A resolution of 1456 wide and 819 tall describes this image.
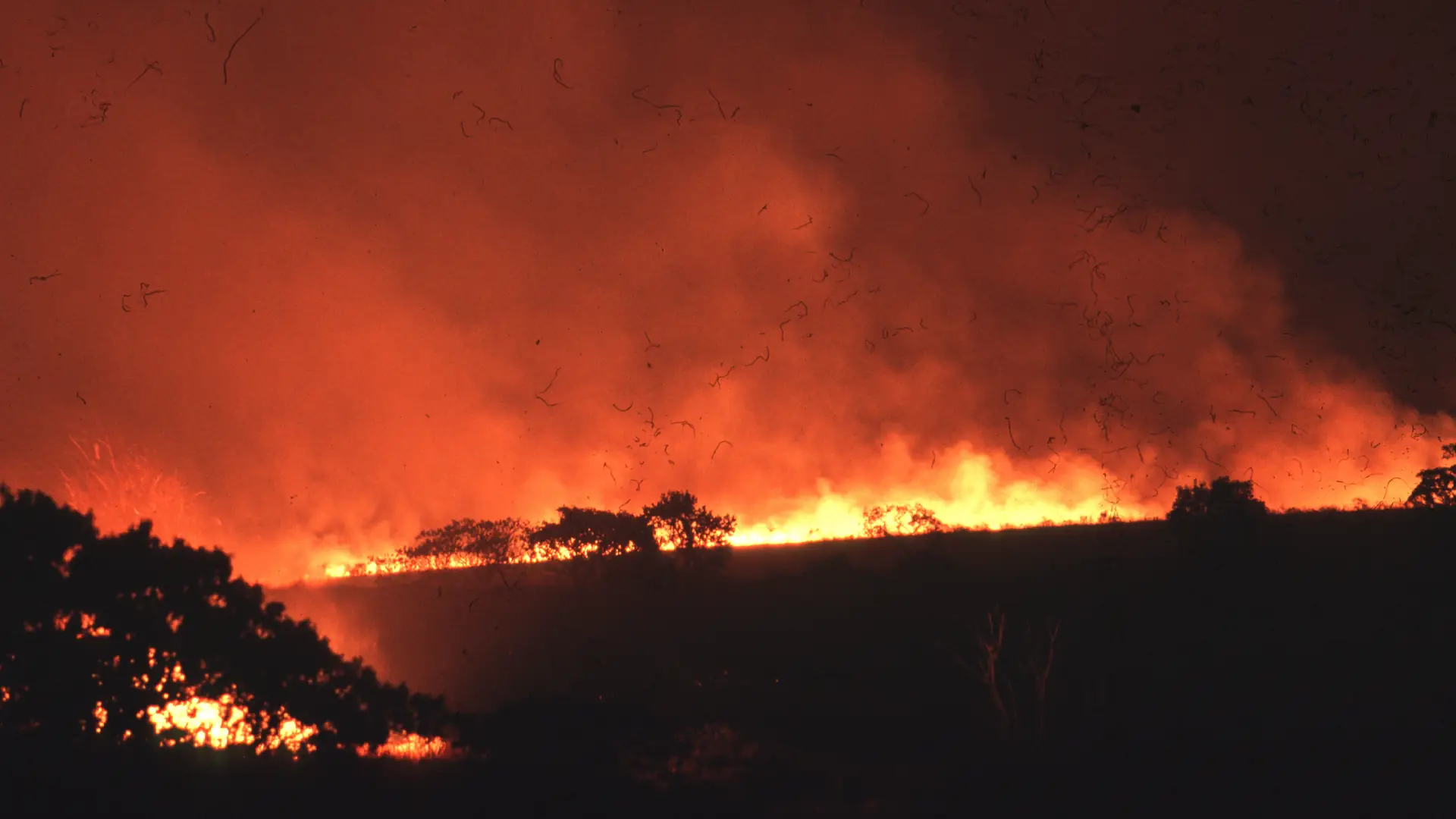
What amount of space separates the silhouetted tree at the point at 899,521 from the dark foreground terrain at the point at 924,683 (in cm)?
1425

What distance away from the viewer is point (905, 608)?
59.1m

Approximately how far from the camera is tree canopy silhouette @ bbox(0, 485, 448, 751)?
79.4 ft

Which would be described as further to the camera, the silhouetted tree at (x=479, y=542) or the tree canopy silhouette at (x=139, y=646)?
the silhouetted tree at (x=479, y=542)

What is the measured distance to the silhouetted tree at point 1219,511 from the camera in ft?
189

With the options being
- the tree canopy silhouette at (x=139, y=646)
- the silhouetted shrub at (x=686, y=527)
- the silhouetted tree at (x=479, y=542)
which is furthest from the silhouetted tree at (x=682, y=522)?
the tree canopy silhouette at (x=139, y=646)

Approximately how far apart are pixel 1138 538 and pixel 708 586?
33.3 metres

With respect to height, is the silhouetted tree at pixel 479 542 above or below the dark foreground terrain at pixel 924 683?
above

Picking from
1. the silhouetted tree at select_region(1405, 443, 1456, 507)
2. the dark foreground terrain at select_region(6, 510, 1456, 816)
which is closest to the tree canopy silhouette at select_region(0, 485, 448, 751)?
the dark foreground terrain at select_region(6, 510, 1456, 816)

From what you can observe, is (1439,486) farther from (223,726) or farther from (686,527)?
(223,726)

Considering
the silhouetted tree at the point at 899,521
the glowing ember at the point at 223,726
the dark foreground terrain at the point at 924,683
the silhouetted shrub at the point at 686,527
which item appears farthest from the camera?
the silhouetted tree at the point at 899,521

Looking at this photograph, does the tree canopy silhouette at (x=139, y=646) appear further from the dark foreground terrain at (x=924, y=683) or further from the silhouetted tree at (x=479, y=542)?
the silhouetted tree at (x=479, y=542)

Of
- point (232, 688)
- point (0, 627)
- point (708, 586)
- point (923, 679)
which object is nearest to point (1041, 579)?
point (923, 679)

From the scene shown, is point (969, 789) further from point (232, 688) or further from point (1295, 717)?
point (232, 688)

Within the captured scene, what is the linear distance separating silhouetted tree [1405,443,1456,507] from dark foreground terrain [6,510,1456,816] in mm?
2005
